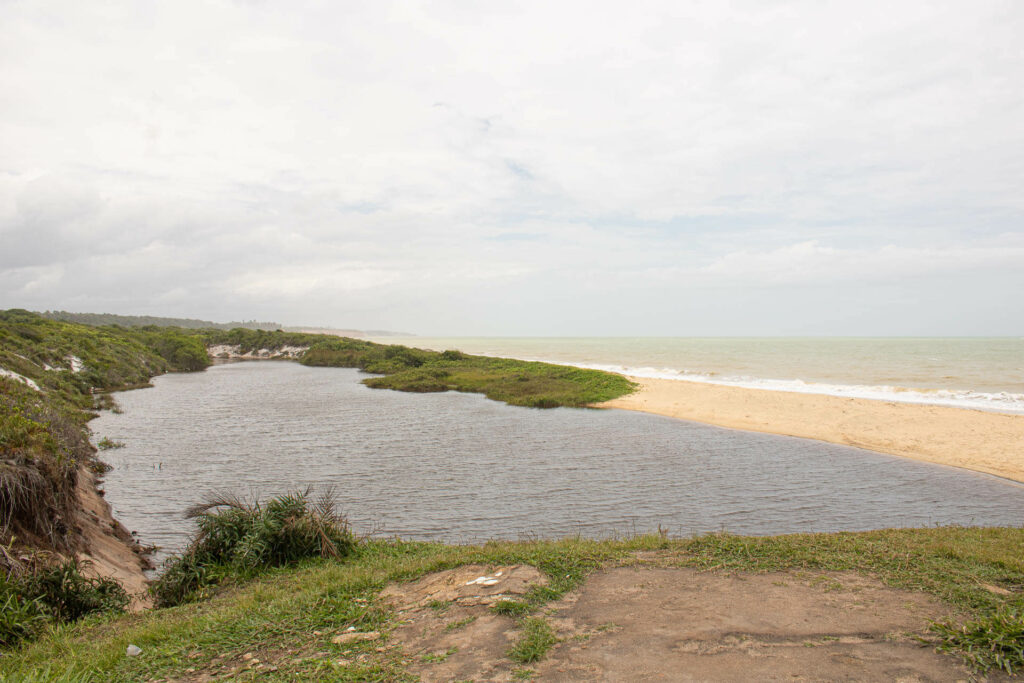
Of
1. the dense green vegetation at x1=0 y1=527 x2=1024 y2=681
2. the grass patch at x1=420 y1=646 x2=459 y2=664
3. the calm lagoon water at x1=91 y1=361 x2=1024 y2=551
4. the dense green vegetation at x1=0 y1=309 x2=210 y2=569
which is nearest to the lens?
the grass patch at x1=420 y1=646 x2=459 y2=664

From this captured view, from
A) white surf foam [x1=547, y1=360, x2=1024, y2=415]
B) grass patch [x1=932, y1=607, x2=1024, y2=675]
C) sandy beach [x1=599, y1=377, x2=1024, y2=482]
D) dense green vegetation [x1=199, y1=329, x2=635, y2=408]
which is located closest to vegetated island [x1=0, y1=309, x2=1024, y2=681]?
grass patch [x1=932, y1=607, x2=1024, y2=675]

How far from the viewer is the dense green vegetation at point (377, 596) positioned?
227 inches

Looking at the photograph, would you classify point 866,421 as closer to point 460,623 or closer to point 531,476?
point 531,476

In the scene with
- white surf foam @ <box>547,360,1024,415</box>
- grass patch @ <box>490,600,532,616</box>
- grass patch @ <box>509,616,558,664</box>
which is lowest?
grass patch @ <box>490,600,532,616</box>

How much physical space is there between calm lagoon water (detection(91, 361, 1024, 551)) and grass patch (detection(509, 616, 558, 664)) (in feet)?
18.0

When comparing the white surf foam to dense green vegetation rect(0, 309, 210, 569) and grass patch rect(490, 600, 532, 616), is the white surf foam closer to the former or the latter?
grass patch rect(490, 600, 532, 616)

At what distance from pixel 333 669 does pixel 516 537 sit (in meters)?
6.44

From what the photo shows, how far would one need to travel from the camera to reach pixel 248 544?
9.36 metres

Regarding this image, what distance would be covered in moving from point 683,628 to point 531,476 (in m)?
11.0

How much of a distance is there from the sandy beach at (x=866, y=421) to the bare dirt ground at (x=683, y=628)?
1410 centimetres

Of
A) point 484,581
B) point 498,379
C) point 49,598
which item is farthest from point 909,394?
point 49,598

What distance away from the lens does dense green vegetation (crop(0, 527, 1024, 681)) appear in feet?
18.9

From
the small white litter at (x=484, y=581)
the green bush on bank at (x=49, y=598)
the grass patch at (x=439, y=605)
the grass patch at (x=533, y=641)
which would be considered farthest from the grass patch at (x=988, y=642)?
the green bush on bank at (x=49, y=598)

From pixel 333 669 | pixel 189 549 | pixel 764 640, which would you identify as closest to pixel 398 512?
pixel 189 549
